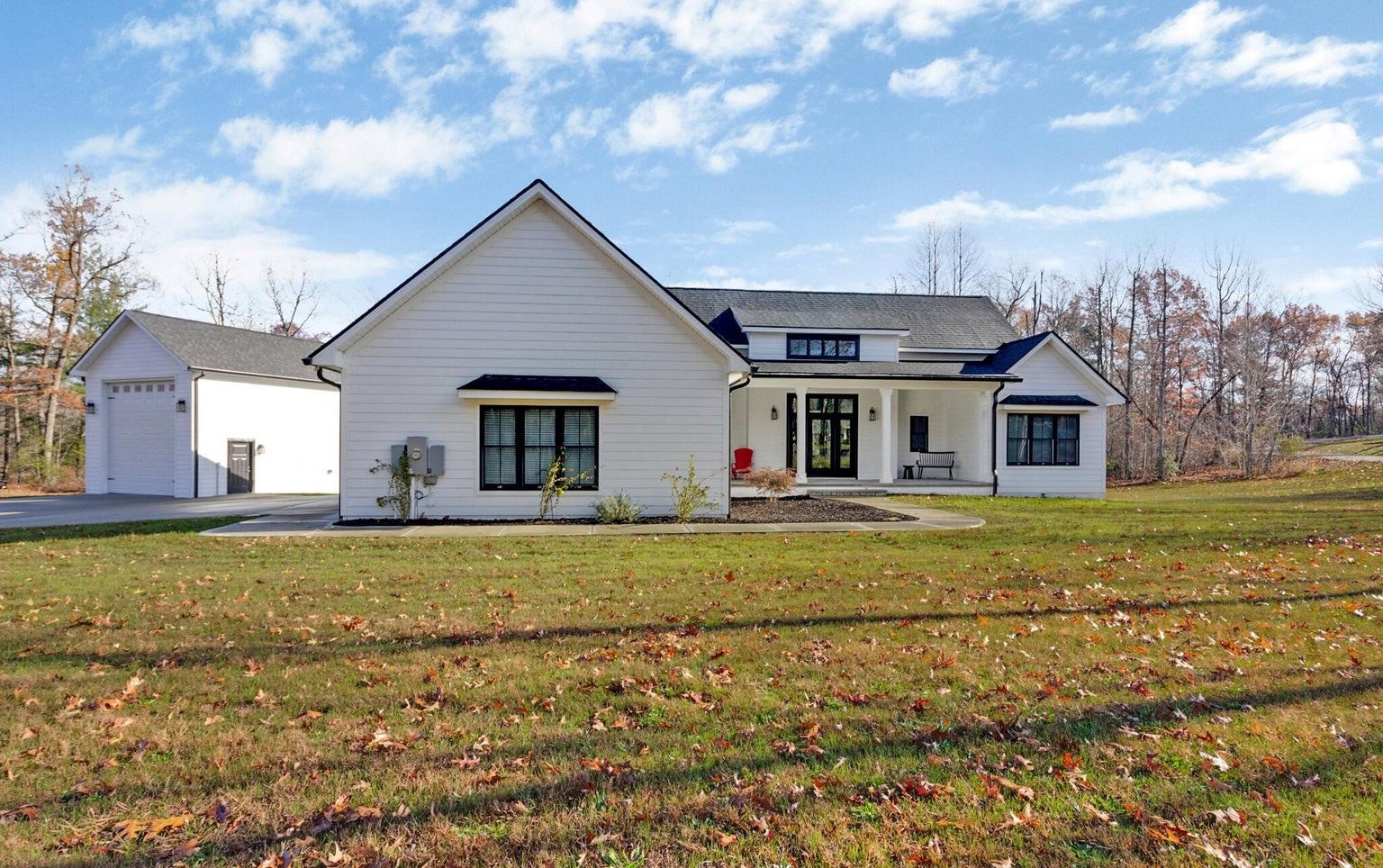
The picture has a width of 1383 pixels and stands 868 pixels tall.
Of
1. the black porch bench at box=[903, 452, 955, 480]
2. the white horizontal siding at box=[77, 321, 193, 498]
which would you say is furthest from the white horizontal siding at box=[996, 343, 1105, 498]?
the white horizontal siding at box=[77, 321, 193, 498]

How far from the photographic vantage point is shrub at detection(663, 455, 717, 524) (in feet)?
50.2

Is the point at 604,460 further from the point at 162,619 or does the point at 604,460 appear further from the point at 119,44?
the point at 119,44

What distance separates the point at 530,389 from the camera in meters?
14.7

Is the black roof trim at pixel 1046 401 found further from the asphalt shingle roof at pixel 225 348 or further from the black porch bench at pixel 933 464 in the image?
the asphalt shingle roof at pixel 225 348

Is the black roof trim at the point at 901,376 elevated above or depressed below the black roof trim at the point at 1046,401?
above

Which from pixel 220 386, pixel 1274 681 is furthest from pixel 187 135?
pixel 1274 681

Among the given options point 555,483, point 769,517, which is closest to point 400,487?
point 555,483

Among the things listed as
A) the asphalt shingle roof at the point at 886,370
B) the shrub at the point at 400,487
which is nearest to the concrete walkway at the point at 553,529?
the shrub at the point at 400,487

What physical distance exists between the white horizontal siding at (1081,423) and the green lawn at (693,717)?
45.6 feet

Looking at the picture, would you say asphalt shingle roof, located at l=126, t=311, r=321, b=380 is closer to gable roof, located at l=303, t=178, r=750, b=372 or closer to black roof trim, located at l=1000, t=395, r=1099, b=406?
gable roof, located at l=303, t=178, r=750, b=372

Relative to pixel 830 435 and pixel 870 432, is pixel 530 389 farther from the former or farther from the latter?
pixel 870 432

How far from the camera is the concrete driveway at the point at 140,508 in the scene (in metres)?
15.9

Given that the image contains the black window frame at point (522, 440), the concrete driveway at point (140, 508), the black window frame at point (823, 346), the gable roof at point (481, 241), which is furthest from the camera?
the black window frame at point (823, 346)

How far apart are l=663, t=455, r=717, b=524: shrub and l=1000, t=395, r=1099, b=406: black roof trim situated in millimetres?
11617
